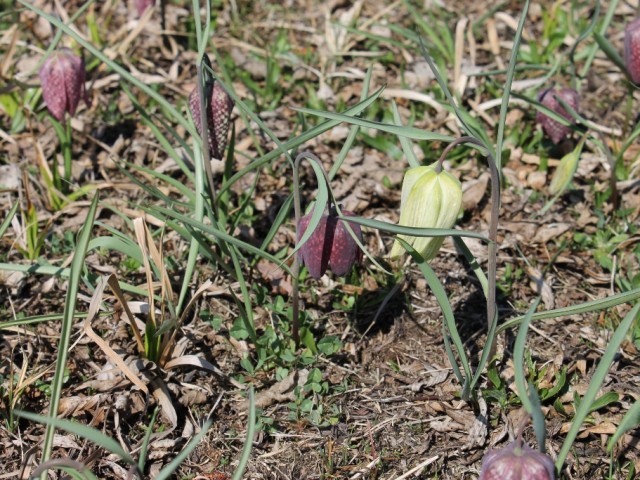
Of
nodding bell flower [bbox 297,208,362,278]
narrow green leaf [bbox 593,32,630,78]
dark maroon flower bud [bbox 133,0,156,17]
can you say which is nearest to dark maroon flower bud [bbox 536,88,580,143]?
narrow green leaf [bbox 593,32,630,78]

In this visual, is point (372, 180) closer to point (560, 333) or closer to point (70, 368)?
point (560, 333)

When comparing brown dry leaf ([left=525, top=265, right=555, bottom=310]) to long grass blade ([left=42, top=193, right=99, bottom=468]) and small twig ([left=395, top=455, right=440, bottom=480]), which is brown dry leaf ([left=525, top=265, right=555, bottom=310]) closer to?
small twig ([left=395, top=455, right=440, bottom=480])

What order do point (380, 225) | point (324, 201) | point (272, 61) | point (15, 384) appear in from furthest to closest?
point (272, 61), point (15, 384), point (324, 201), point (380, 225)

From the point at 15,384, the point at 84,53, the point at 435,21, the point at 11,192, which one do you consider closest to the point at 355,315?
the point at 15,384

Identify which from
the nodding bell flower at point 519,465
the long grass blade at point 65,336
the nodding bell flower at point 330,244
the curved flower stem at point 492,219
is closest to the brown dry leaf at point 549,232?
the curved flower stem at point 492,219

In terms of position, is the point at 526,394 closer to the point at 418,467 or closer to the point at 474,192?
the point at 418,467

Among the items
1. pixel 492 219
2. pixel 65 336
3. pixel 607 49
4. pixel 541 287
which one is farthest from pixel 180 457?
pixel 607 49
